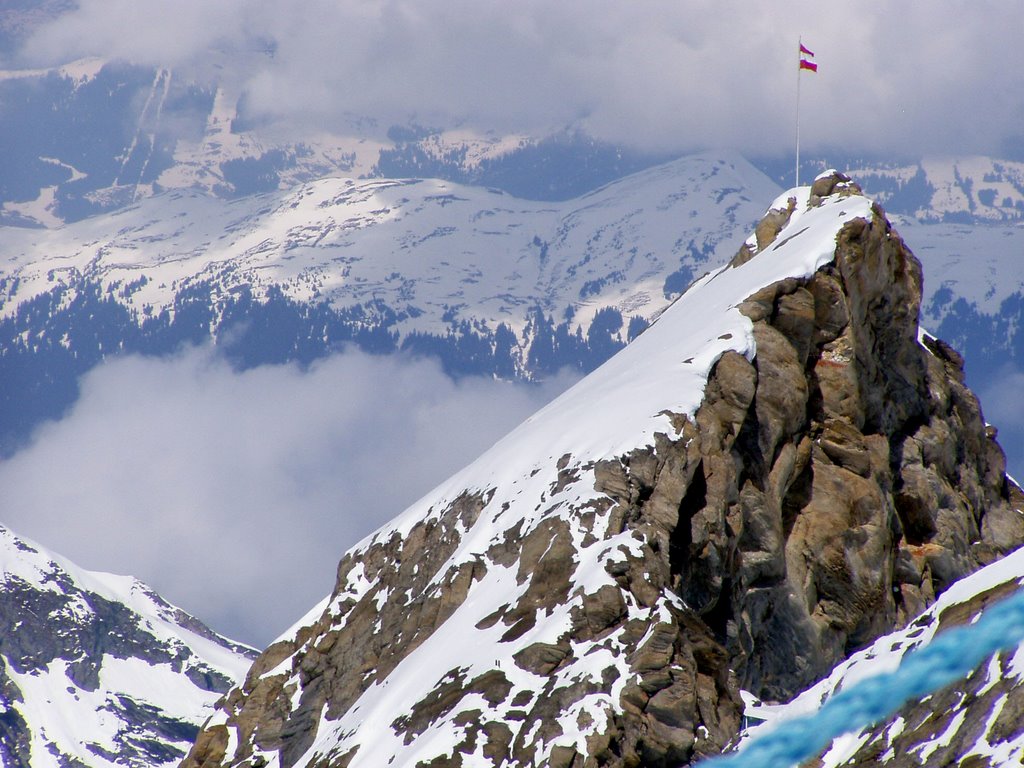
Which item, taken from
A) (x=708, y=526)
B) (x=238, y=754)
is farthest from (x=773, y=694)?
(x=238, y=754)

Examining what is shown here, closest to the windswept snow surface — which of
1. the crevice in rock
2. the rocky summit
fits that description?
the rocky summit

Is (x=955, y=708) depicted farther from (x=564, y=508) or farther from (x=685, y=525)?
(x=685, y=525)

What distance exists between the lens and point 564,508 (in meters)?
73.4

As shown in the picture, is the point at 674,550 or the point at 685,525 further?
the point at 685,525

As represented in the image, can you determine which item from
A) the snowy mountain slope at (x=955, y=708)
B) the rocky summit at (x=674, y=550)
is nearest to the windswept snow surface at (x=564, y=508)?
the rocky summit at (x=674, y=550)

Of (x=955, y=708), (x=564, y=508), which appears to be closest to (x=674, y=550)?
(x=564, y=508)

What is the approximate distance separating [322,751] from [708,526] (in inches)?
837

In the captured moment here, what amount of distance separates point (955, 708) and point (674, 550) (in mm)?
33141

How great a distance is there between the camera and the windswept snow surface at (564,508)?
63844mm

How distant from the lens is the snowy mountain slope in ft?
124

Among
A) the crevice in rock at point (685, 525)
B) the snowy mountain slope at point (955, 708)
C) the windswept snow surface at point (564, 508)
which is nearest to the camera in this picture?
the snowy mountain slope at point (955, 708)

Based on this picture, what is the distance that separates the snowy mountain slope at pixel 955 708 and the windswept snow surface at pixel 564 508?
1492 centimetres

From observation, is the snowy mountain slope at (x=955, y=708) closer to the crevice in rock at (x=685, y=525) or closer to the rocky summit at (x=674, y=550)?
the rocky summit at (x=674, y=550)

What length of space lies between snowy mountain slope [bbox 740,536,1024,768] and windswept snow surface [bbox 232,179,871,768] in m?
14.9
